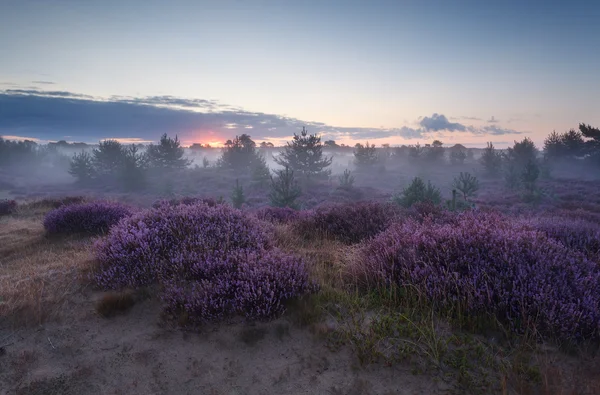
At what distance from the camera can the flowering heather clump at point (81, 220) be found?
8.66 meters

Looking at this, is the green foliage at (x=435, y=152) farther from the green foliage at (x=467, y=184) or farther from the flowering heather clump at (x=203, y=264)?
the flowering heather clump at (x=203, y=264)

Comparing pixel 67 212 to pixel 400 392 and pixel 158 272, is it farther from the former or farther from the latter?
pixel 400 392

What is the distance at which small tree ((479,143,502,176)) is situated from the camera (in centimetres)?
5347

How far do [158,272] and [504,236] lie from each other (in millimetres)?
4847

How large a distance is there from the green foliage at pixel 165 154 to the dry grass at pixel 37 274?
142 ft

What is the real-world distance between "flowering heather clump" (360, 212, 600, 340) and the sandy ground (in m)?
1.21

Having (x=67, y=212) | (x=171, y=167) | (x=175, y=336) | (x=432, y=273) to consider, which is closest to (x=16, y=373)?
(x=175, y=336)

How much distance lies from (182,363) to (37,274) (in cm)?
355

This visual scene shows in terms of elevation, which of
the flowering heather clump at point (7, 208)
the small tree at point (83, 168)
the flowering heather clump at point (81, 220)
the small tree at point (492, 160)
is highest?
the small tree at point (492, 160)

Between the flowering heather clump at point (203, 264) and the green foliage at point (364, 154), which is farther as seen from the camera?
the green foliage at point (364, 154)

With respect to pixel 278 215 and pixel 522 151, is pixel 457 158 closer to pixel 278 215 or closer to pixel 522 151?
pixel 522 151

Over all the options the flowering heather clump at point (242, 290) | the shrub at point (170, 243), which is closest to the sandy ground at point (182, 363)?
the flowering heather clump at point (242, 290)

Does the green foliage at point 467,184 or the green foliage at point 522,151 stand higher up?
the green foliage at point 522,151

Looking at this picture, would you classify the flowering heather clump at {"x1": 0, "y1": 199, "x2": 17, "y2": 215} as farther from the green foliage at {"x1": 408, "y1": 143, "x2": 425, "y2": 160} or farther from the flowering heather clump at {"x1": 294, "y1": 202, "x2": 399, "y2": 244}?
the green foliage at {"x1": 408, "y1": 143, "x2": 425, "y2": 160}
